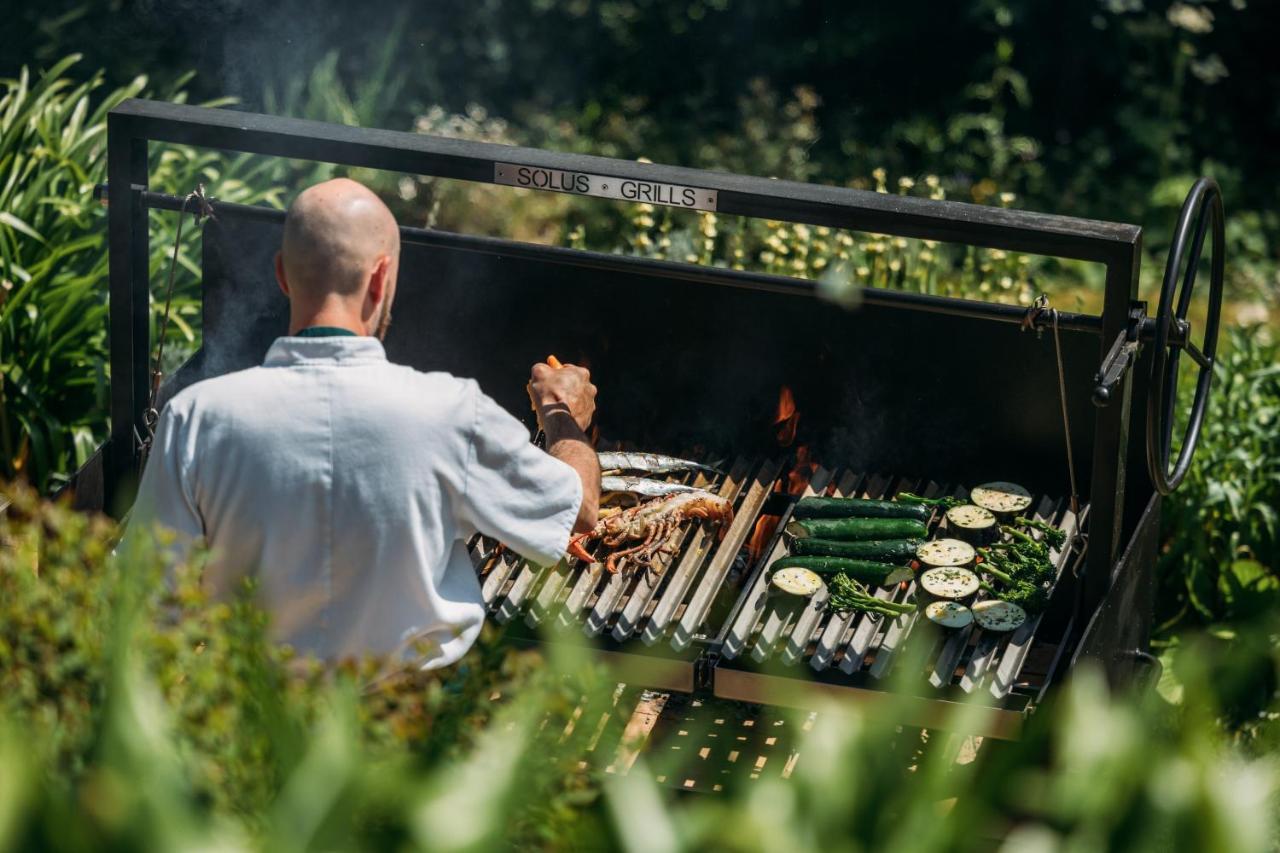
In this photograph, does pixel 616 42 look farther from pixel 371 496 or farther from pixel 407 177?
pixel 371 496

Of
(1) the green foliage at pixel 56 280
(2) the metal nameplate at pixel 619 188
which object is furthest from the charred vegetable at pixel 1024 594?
(1) the green foliage at pixel 56 280

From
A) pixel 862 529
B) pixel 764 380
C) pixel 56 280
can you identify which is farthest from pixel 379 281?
pixel 56 280

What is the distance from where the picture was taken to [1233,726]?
5047mm

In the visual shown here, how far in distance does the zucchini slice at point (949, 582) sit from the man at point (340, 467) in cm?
128

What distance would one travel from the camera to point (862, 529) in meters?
4.53

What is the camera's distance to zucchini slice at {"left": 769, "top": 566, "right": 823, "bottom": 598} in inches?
171

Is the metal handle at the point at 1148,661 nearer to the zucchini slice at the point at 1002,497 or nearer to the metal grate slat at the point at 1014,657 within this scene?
the metal grate slat at the point at 1014,657

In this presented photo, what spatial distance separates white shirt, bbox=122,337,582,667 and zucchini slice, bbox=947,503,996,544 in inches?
61.5

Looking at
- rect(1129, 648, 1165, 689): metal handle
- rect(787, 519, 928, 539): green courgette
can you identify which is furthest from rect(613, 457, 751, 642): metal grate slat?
rect(1129, 648, 1165, 689): metal handle

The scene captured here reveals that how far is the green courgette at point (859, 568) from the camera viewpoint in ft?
14.5

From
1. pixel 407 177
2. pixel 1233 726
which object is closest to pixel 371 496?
pixel 1233 726

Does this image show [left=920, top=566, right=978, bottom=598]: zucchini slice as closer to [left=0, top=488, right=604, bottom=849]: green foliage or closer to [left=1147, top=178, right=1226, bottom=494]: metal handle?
[left=1147, top=178, right=1226, bottom=494]: metal handle

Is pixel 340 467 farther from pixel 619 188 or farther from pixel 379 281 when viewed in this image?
pixel 619 188

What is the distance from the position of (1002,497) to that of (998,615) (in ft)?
1.88
